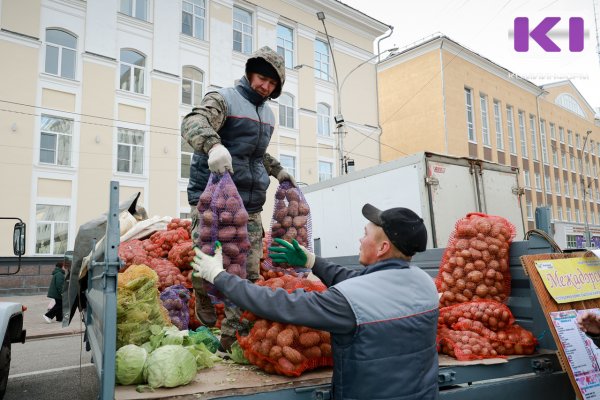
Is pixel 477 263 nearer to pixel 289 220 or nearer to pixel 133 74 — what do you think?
pixel 289 220

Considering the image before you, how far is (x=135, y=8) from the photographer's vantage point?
1966 cm

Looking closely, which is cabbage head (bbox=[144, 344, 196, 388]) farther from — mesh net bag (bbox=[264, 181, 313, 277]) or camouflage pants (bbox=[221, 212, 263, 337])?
mesh net bag (bbox=[264, 181, 313, 277])

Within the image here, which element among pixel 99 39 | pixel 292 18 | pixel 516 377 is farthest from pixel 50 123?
pixel 516 377

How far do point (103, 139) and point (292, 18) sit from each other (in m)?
12.7

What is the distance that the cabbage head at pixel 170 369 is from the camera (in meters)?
2.35

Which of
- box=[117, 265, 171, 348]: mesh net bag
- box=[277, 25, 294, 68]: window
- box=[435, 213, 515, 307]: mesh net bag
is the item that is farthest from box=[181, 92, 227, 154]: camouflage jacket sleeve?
box=[277, 25, 294, 68]: window

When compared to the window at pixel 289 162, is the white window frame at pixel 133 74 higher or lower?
higher

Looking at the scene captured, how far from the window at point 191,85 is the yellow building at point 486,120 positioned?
14.9 m

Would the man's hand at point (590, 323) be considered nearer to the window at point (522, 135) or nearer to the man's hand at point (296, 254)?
the man's hand at point (296, 254)

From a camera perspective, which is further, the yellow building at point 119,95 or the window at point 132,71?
the window at point 132,71

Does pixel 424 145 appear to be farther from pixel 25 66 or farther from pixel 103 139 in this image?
pixel 25 66

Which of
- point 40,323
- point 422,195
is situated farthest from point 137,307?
point 40,323

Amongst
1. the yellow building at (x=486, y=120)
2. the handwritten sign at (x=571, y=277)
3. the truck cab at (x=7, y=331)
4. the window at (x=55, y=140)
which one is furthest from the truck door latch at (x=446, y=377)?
the yellow building at (x=486, y=120)

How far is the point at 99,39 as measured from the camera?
18.2 meters
